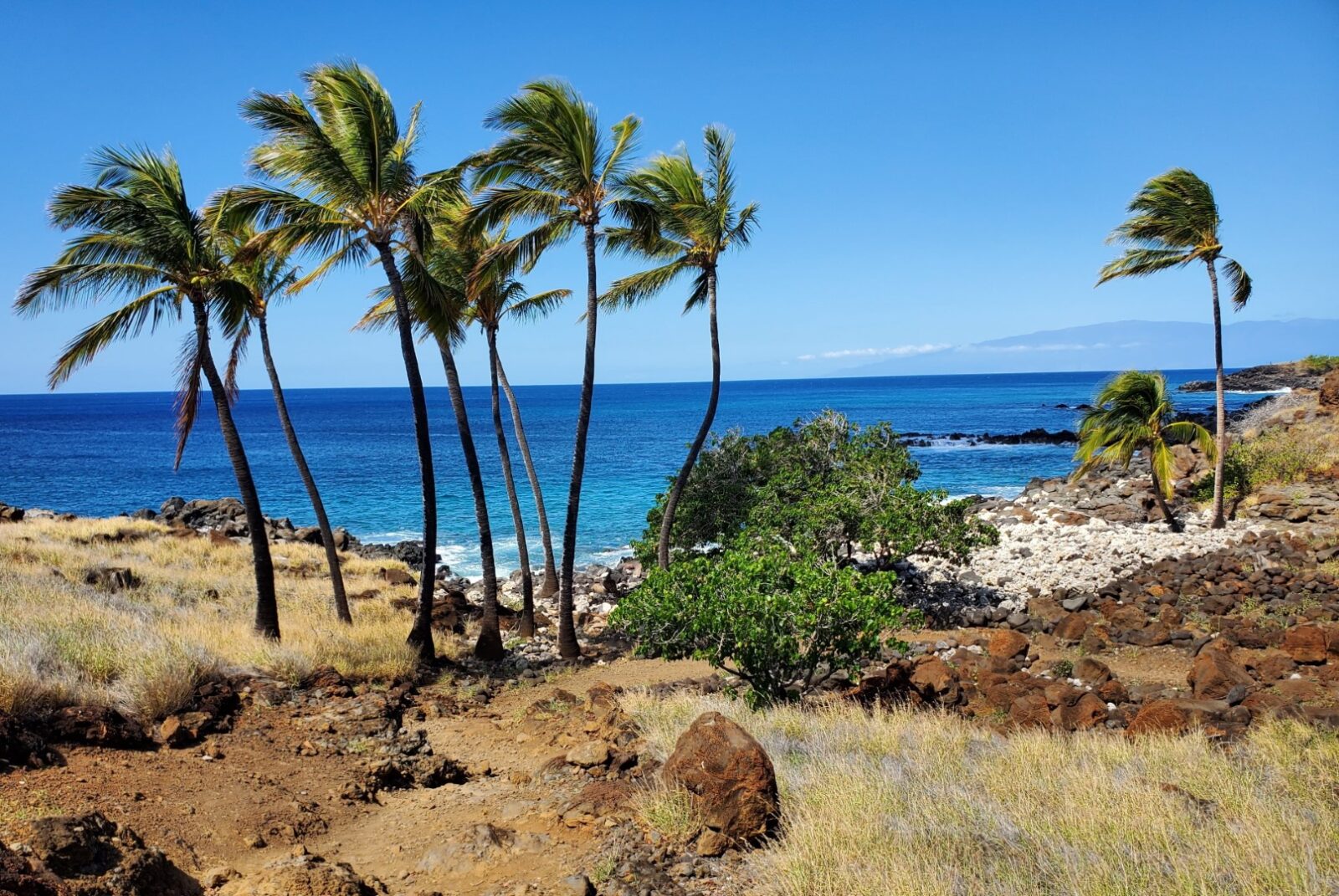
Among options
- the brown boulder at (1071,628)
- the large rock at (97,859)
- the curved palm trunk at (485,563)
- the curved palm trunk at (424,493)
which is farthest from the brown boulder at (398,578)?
the large rock at (97,859)

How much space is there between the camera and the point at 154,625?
12.0 m

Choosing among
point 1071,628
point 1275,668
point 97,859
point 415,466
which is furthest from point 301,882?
point 415,466

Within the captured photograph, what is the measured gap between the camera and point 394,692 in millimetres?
11602

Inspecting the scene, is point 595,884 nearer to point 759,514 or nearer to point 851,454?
point 759,514

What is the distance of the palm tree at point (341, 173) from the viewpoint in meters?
12.1

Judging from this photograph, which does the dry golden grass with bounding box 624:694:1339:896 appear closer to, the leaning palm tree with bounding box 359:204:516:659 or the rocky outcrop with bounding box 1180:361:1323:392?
the leaning palm tree with bounding box 359:204:516:659

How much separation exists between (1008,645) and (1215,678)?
120 inches

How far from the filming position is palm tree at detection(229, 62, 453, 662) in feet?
39.8

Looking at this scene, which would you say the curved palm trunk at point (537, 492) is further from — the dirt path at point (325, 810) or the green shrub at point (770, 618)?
the dirt path at point (325, 810)

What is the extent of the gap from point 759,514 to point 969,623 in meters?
5.11

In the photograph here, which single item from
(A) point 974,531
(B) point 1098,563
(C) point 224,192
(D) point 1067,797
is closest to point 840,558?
(A) point 974,531

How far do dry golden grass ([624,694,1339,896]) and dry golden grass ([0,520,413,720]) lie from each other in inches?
237

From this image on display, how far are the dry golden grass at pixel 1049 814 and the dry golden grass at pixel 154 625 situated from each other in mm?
6022

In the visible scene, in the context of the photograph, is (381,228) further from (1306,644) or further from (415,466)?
(415,466)
